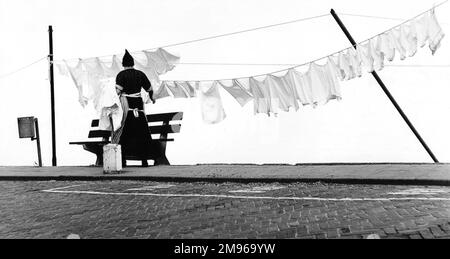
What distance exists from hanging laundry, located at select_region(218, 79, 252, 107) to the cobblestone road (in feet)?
11.9

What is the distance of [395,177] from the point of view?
8359mm

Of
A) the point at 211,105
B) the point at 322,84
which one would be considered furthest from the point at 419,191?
the point at 211,105

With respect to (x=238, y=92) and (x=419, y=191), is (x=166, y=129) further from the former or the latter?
(x=419, y=191)

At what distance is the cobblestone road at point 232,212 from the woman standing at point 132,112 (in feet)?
11.6

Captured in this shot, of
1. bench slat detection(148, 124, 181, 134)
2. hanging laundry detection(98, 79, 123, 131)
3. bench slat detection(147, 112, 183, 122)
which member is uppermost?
hanging laundry detection(98, 79, 123, 131)

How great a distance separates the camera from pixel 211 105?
12.9m

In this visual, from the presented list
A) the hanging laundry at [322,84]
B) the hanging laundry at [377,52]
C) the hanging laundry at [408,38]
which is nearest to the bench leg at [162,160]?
the hanging laundry at [322,84]

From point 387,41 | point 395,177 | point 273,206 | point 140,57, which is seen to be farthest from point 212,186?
point 140,57

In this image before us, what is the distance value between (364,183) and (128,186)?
4.22 m

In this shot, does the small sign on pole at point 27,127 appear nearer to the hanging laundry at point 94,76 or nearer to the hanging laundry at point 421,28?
the hanging laundry at point 94,76

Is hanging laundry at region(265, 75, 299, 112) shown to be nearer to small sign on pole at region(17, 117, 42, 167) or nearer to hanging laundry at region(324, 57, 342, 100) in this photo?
hanging laundry at region(324, 57, 342, 100)

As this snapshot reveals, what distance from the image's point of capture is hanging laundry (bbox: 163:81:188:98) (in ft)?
45.1

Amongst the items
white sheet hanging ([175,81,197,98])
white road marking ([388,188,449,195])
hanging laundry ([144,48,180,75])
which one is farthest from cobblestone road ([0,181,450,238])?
hanging laundry ([144,48,180,75])
